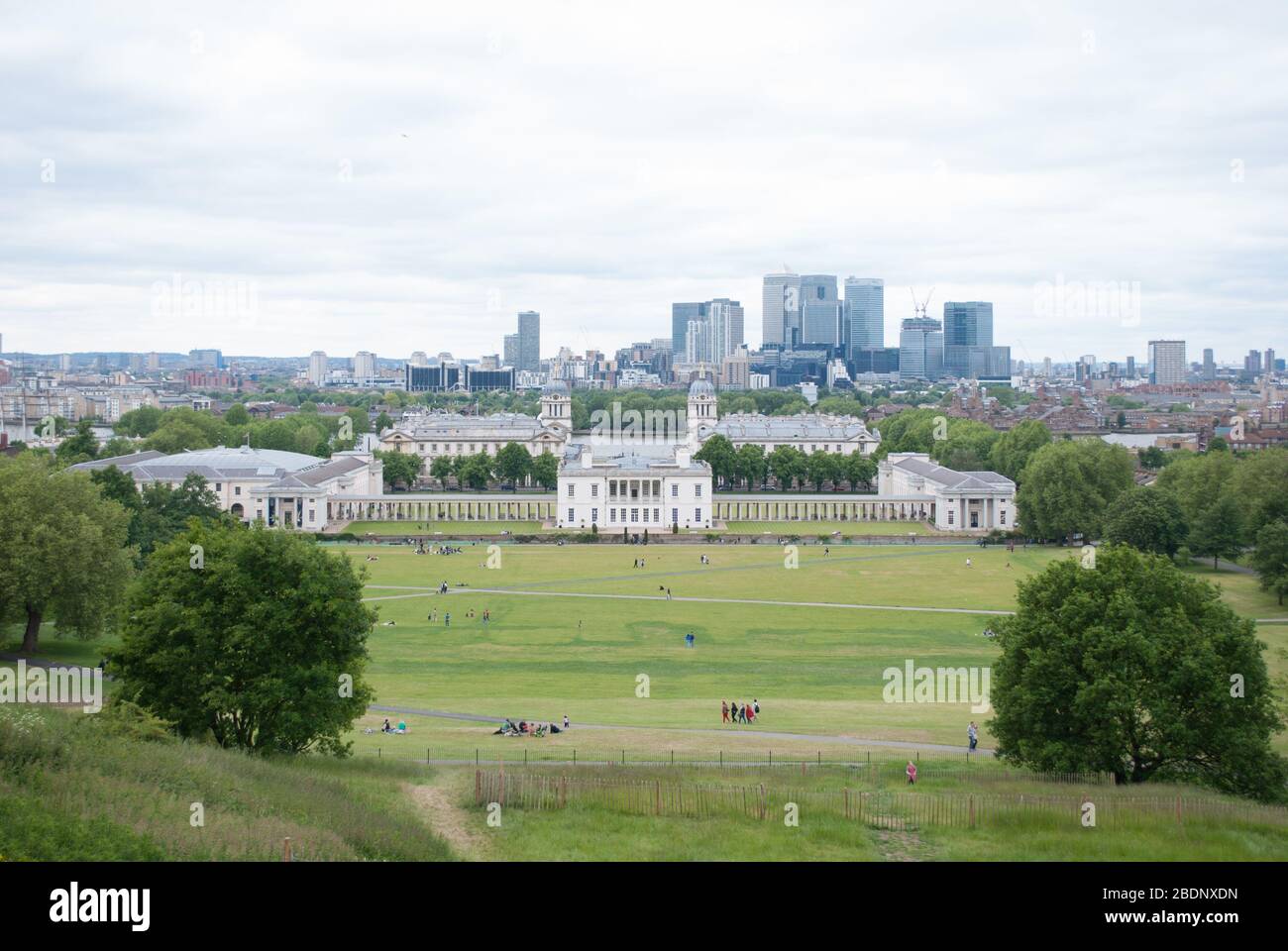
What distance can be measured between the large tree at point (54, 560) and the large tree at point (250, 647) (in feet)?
45.2

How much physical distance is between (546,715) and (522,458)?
3078 inches

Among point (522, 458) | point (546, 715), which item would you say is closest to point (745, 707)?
point (546, 715)

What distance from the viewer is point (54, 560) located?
41.4 metres

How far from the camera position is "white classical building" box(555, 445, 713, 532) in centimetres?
9475

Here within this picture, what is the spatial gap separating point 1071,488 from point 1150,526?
35.9 ft

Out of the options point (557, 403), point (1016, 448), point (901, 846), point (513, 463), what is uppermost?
point (557, 403)

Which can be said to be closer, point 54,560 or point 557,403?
point 54,560

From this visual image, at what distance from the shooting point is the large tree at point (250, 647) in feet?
85.7

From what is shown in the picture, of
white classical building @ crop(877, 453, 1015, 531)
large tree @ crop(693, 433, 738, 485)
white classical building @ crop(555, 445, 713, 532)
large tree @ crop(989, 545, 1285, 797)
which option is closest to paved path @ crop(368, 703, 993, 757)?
large tree @ crop(989, 545, 1285, 797)

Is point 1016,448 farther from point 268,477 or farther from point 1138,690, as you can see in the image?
point 1138,690

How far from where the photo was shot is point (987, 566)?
69875 mm

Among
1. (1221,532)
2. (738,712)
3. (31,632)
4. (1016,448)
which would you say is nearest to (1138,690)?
(738,712)

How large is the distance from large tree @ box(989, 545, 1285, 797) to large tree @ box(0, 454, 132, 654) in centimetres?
2710
